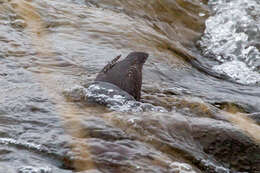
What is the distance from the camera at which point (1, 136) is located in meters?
4.00

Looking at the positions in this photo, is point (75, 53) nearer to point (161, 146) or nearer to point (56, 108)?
point (56, 108)

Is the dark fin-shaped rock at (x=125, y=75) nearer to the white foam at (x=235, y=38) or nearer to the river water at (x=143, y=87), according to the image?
the river water at (x=143, y=87)

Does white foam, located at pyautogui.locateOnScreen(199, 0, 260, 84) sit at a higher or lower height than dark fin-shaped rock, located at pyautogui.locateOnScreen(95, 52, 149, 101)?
lower

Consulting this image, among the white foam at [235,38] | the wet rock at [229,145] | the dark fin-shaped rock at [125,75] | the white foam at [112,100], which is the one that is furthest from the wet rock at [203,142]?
the white foam at [235,38]

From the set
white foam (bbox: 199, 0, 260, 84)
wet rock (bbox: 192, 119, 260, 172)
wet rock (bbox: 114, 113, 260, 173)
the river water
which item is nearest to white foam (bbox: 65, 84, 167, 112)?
the river water

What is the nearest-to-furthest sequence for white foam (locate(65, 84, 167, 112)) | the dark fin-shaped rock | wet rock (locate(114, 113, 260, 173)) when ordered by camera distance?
wet rock (locate(114, 113, 260, 173)) < white foam (locate(65, 84, 167, 112)) < the dark fin-shaped rock

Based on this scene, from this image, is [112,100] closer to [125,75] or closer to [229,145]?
[125,75]

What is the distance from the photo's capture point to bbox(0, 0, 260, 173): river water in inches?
154

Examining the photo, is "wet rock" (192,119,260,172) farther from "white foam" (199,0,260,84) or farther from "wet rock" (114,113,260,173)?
"white foam" (199,0,260,84)

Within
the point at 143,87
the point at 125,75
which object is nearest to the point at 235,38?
the point at 143,87

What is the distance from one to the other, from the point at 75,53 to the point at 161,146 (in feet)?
8.00

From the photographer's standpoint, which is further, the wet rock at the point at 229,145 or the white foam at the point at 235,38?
the white foam at the point at 235,38

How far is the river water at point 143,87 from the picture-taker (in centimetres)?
391

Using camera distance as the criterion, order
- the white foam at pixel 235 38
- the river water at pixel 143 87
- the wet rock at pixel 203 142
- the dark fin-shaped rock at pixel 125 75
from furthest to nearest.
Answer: the white foam at pixel 235 38 → the dark fin-shaped rock at pixel 125 75 → the wet rock at pixel 203 142 → the river water at pixel 143 87
